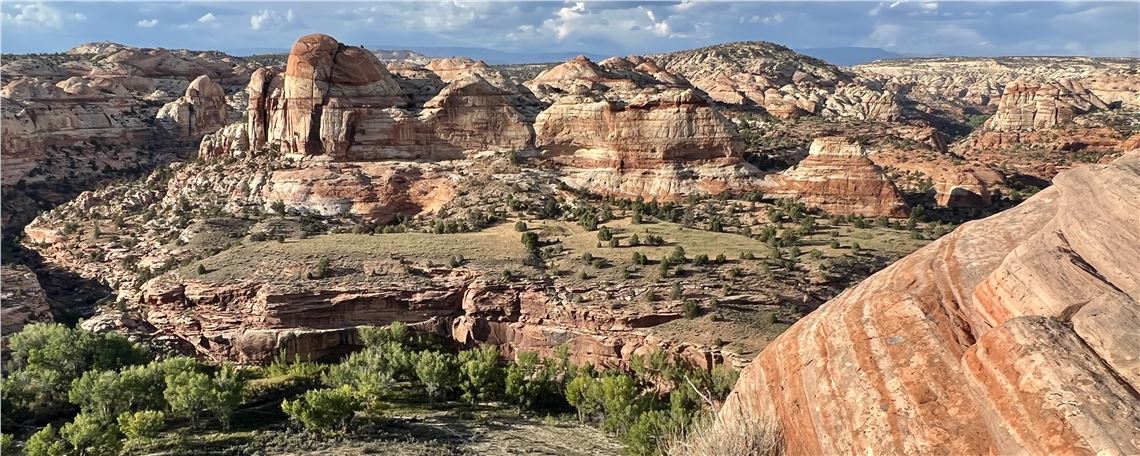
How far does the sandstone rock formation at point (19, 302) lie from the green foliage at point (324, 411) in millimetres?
21829

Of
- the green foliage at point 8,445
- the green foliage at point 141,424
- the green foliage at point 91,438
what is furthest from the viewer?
the green foliage at point 141,424

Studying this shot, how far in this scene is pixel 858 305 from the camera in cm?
1235

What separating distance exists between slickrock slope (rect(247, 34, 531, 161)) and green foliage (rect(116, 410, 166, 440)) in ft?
107

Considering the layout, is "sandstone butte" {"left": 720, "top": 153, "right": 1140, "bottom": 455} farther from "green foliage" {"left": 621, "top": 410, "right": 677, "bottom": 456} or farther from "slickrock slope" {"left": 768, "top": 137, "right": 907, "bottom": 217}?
"slickrock slope" {"left": 768, "top": 137, "right": 907, "bottom": 217}

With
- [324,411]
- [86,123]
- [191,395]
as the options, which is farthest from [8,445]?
[86,123]

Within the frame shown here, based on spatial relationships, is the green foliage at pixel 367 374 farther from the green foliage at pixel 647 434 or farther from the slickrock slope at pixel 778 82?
the slickrock slope at pixel 778 82

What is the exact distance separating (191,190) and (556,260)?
35302mm

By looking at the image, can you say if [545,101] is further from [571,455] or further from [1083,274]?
[1083,274]

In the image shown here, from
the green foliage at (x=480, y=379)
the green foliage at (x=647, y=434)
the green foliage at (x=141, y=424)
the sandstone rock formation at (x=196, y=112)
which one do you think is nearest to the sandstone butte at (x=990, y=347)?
the green foliage at (x=647, y=434)

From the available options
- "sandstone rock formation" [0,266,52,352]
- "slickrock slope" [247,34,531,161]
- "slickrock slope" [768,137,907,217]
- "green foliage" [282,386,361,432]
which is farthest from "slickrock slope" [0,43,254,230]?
"slickrock slope" [768,137,907,217]

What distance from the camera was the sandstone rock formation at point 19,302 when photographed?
36562 mm

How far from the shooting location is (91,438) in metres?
21.3

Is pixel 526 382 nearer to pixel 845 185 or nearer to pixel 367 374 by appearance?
pixel 367 374

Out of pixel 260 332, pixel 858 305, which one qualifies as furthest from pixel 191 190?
pixel 858 305
